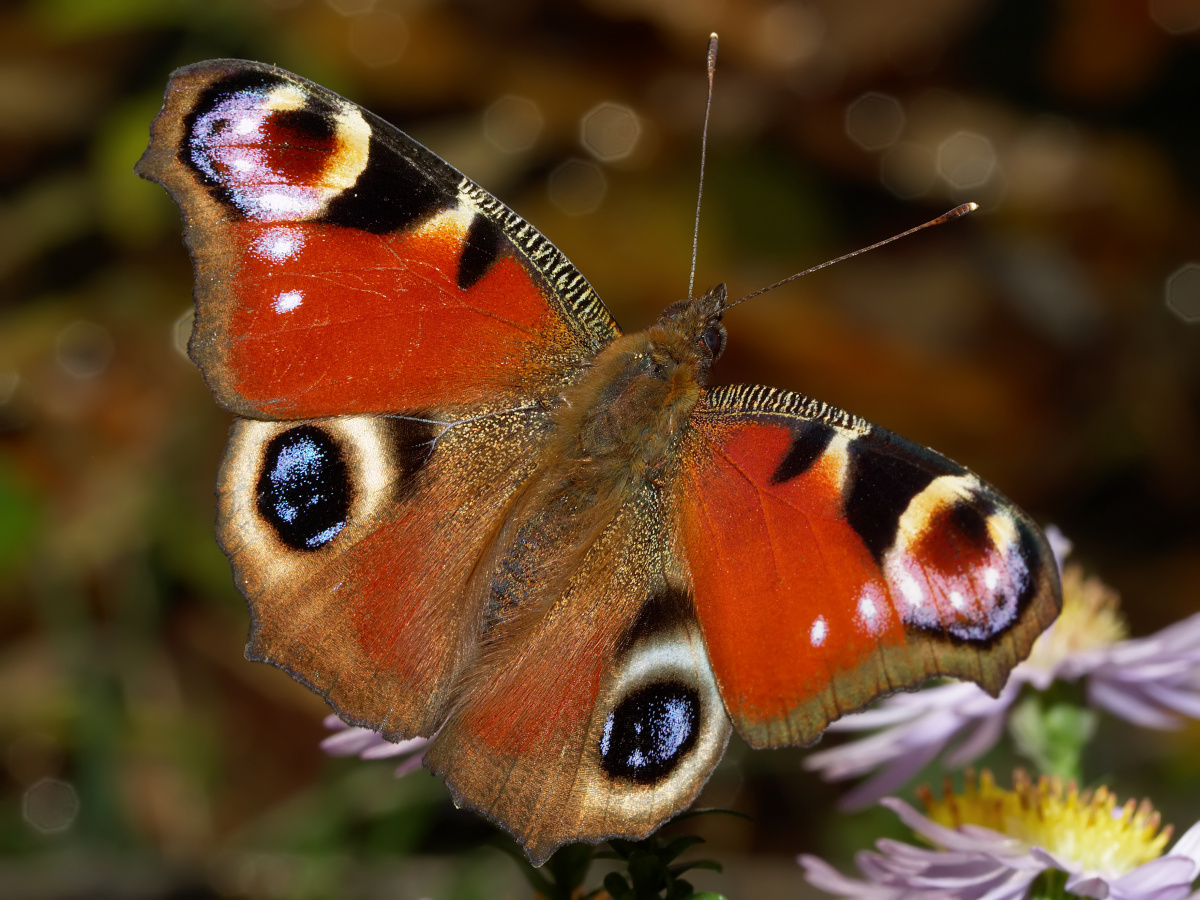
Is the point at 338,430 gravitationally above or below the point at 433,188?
below

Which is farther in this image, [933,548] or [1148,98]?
[1148,98]

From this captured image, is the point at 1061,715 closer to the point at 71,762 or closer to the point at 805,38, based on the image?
the point at 71,762

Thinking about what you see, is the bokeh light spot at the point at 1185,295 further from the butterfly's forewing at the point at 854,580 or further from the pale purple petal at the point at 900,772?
the butterfly's forewing at the point at 854,580

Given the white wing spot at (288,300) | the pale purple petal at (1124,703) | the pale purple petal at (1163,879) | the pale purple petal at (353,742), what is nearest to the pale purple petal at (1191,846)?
the pale purple petal at (1163,879)

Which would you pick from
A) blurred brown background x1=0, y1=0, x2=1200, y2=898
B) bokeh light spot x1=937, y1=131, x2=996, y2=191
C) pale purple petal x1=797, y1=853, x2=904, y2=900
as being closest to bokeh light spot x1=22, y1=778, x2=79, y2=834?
blurred brown background x1=0, y1=0, x2=1200, y2=898

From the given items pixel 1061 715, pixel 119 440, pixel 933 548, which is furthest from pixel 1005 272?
pixel 933 548

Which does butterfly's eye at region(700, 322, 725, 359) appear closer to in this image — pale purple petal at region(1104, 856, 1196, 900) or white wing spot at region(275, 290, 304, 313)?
white wing spot at region(275, 290, 304, 313)
